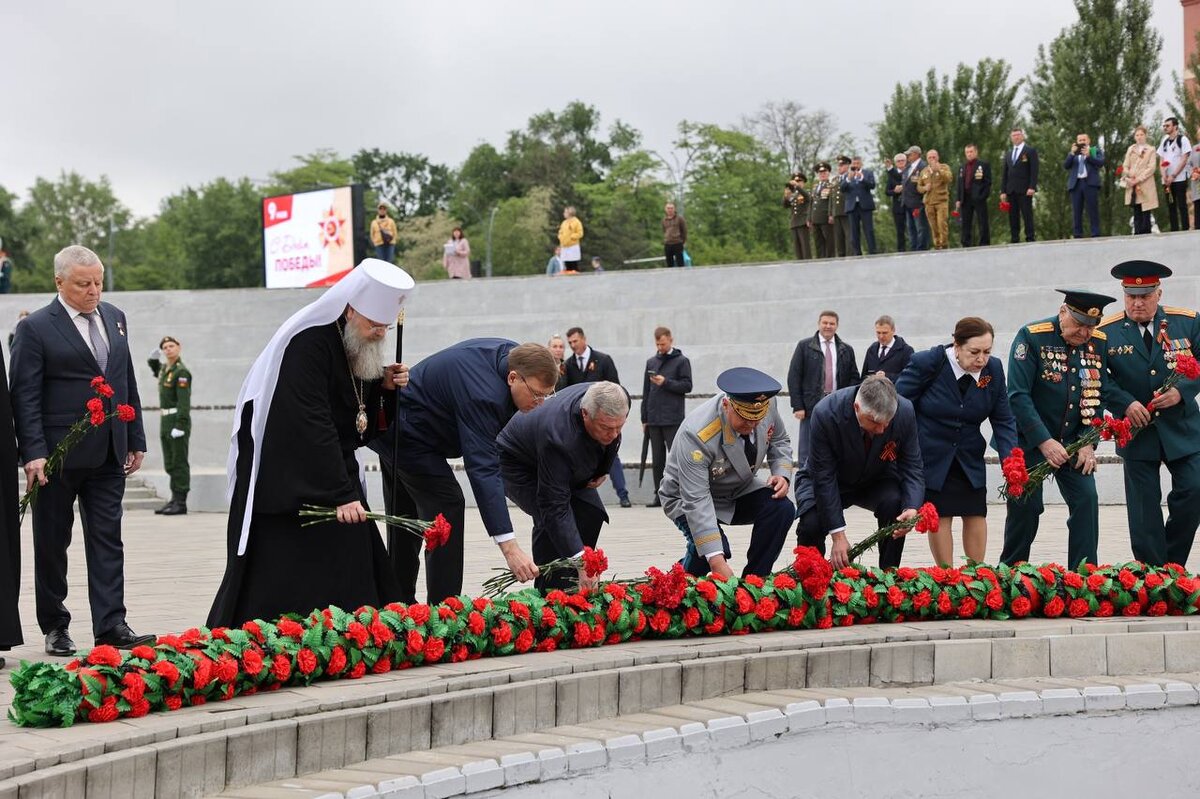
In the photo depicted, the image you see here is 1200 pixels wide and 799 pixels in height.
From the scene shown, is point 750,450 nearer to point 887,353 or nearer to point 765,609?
point 765,609

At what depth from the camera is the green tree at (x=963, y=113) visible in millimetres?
A: 35219

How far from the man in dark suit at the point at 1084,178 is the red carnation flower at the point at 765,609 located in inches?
650

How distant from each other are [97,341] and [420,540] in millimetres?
1647

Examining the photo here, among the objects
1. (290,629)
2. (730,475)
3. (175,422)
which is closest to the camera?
(290,629)

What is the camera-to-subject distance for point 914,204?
22516 millimetres

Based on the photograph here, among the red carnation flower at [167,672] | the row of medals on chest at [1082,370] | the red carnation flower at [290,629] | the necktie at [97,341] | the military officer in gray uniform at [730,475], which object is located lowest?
the red carnation flower at [167,672]

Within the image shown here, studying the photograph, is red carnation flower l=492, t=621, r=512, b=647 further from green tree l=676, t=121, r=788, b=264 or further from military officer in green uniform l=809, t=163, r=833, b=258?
green tree l=676, t=121, r=788, b=264

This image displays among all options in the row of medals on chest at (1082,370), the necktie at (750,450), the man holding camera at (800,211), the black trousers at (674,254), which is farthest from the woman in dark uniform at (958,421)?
the black trousers at (674,254)

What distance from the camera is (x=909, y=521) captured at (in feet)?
21.7

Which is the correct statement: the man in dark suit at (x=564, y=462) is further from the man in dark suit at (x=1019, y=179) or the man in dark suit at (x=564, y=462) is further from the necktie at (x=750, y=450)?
the man in dark suit at (x=1019, y=179)

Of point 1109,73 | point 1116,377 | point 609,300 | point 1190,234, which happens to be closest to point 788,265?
point 609,300

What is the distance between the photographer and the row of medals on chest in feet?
26.1

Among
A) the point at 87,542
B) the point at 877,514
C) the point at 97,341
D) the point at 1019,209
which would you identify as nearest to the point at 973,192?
the point at 1019,209

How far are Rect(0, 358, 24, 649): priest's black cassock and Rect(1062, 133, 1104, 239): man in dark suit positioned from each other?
17.3m
